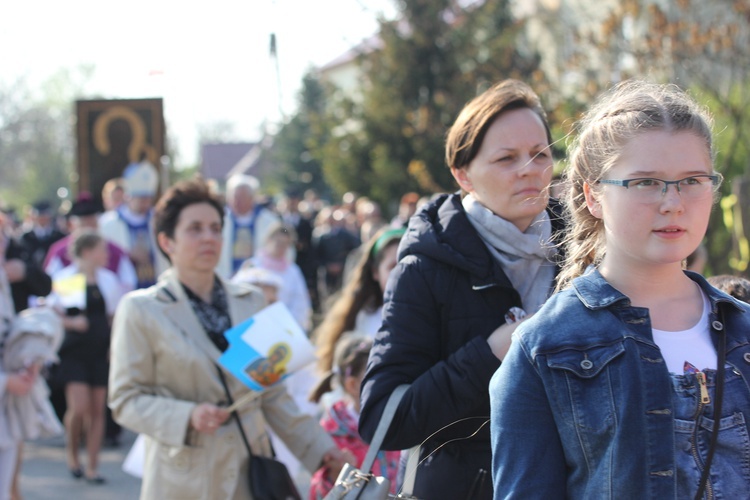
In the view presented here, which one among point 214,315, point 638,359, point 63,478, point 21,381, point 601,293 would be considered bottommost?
point 63,478

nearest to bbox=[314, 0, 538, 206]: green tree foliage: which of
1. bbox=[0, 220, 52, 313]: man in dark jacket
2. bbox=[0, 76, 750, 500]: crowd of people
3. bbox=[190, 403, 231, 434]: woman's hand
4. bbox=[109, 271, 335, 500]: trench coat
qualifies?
bbox=[0, 220, 52, 313]: man in dark jacket

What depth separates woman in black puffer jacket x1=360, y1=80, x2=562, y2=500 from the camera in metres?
2.75

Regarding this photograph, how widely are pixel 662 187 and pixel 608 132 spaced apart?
0.61ft

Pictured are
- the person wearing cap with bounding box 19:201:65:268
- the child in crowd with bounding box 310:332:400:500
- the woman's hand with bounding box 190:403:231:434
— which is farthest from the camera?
the person wearing cap with bounding box 19:201:65:268

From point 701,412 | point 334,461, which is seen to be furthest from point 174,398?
point 701,412

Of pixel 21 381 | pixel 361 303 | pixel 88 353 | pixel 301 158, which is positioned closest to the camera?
pixel 361 303

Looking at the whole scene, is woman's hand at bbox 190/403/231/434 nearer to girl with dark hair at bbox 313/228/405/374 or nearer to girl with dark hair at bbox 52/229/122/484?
girl with dark hair at bbox 313/228/405/374

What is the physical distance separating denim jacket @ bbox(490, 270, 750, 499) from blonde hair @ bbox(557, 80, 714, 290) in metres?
0.23

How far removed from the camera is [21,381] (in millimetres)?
6066

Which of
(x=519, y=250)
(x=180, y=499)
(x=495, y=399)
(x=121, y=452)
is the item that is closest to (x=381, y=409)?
(x=519, y=250)

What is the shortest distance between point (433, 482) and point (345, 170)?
21.1 meters

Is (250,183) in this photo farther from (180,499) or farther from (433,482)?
(433,482)

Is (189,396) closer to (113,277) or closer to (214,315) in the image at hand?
(214,315)

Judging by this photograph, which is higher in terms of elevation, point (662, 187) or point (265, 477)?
point (662, 187)
